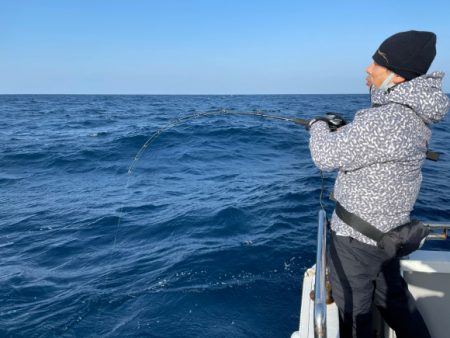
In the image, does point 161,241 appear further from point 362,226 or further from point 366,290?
point 362,226

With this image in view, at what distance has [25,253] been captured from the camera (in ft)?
19.2

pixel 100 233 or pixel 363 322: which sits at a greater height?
pixel 363 322

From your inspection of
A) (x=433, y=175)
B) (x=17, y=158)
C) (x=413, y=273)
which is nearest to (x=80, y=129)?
(x=17, y=158)

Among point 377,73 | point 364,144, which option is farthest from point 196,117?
point 364,144

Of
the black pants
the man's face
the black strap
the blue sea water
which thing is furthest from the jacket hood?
the blue sea water

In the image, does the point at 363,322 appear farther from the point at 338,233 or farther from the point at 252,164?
the point at 252,164

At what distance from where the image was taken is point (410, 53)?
1748 mm

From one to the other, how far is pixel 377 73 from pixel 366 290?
1203mm

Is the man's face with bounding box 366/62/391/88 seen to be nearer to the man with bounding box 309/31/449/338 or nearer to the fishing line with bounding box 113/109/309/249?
the man with bounding box 309/31/449/338

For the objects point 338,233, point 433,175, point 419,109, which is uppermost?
point 419,109

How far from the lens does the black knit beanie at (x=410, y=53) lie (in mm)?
1748

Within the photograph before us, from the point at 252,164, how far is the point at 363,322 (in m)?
8.61

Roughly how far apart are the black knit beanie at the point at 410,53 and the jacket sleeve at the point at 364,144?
0.85 feet

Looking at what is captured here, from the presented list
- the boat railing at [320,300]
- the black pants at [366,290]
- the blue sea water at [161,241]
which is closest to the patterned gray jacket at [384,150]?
the black pants at [366,290]
